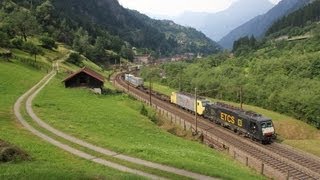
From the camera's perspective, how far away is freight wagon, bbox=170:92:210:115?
265ft

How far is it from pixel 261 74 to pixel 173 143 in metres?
77.5

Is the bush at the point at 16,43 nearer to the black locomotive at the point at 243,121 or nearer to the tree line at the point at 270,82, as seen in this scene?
the tree line at the point at 270,82

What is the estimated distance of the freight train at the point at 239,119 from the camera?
58.2 metres

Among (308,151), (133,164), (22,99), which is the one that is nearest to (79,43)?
(22,99)

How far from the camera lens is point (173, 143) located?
49.2 metres

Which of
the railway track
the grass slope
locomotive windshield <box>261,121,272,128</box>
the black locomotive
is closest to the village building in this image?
the black locomotive

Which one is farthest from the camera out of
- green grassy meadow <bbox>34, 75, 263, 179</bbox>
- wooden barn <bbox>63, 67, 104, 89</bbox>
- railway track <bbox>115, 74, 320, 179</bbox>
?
wooden barn <bbox>63, 67, 104, 89</bbox>

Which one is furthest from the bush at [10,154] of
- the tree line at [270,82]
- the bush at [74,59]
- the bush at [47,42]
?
the bush at [47,42]

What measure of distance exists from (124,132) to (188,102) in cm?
4111

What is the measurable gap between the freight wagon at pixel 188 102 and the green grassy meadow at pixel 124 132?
1275 centimetres

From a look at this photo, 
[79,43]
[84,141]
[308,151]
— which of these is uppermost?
[79,43]

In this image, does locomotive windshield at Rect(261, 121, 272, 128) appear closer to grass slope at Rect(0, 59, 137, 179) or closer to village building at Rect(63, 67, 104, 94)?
grass slope at Rect(0, 59, 137, 179)

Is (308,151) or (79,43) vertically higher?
(79,43)

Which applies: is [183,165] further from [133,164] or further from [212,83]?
[212,83]
